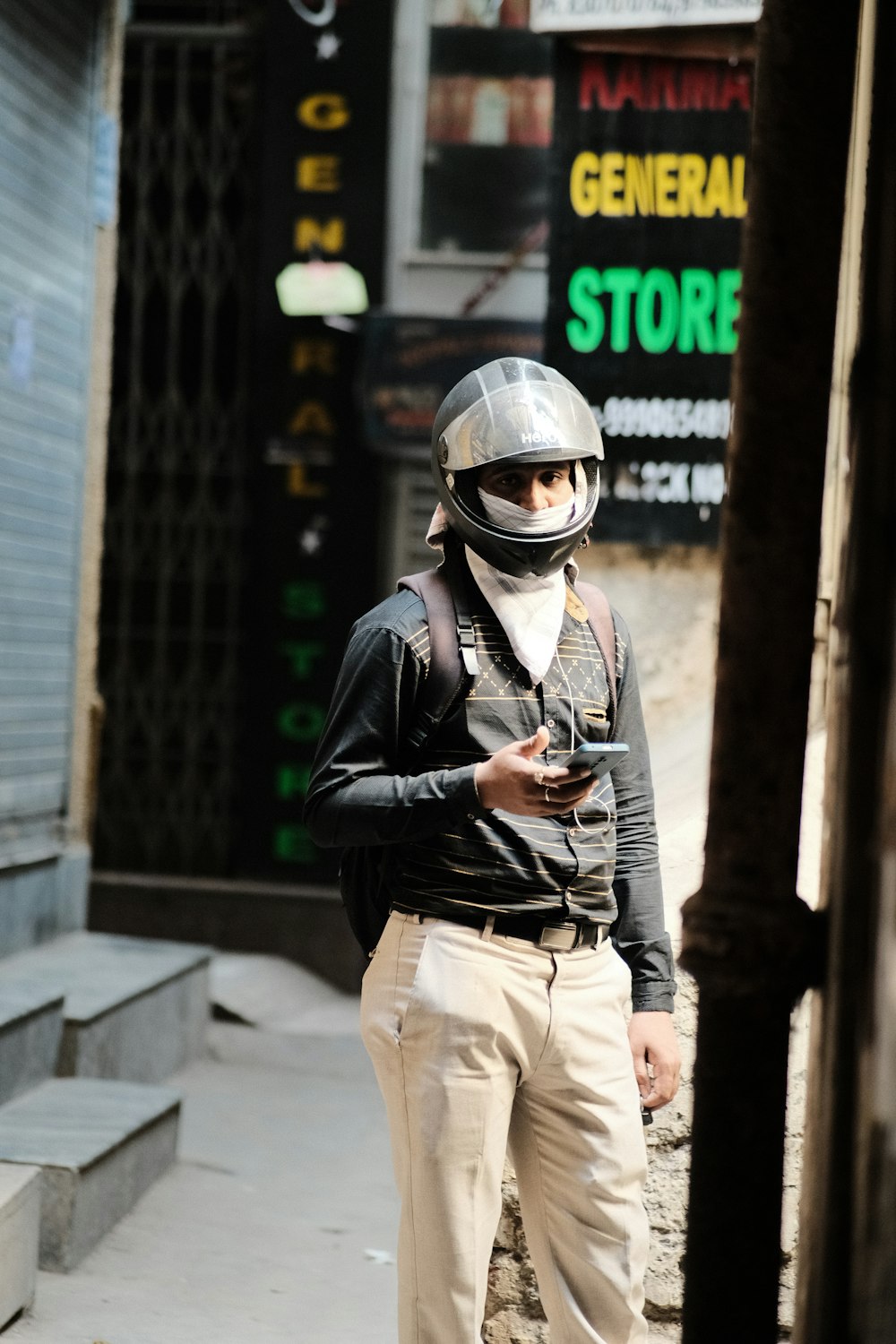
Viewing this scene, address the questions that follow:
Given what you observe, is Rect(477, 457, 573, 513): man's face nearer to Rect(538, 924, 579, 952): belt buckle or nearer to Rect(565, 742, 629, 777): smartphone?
Rect(565, 742, 629, 777): smartphone

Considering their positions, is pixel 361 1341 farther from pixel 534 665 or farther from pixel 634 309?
pixel 634 309

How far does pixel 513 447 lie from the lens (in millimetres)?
2803

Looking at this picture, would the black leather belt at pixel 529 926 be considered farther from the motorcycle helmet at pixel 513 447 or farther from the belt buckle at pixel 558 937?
the motorcycle helmet at pixel 513 447

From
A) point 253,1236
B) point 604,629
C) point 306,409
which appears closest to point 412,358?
point 306,409

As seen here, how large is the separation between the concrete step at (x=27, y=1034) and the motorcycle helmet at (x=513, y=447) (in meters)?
3.03

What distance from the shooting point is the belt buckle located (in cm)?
270

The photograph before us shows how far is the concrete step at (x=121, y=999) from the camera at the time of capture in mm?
5801

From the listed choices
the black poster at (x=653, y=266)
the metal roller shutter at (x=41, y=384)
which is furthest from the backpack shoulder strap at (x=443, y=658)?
the black poster at (x=653, y=266)

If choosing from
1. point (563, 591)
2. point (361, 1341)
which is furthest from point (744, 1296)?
point (361, 1341)

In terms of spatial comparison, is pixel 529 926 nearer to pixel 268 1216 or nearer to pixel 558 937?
pixel 558 937

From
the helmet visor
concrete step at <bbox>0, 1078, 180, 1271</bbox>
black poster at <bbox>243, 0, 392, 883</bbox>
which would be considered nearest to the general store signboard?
black poster at <bbox>243, 0, 392, 883</bbox>

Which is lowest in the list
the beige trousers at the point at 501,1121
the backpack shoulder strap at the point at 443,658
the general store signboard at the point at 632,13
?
the beige trousers at the point at 501,1121

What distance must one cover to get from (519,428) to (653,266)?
4387 mm

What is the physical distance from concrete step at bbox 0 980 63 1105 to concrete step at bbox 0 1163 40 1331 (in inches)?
35.6
